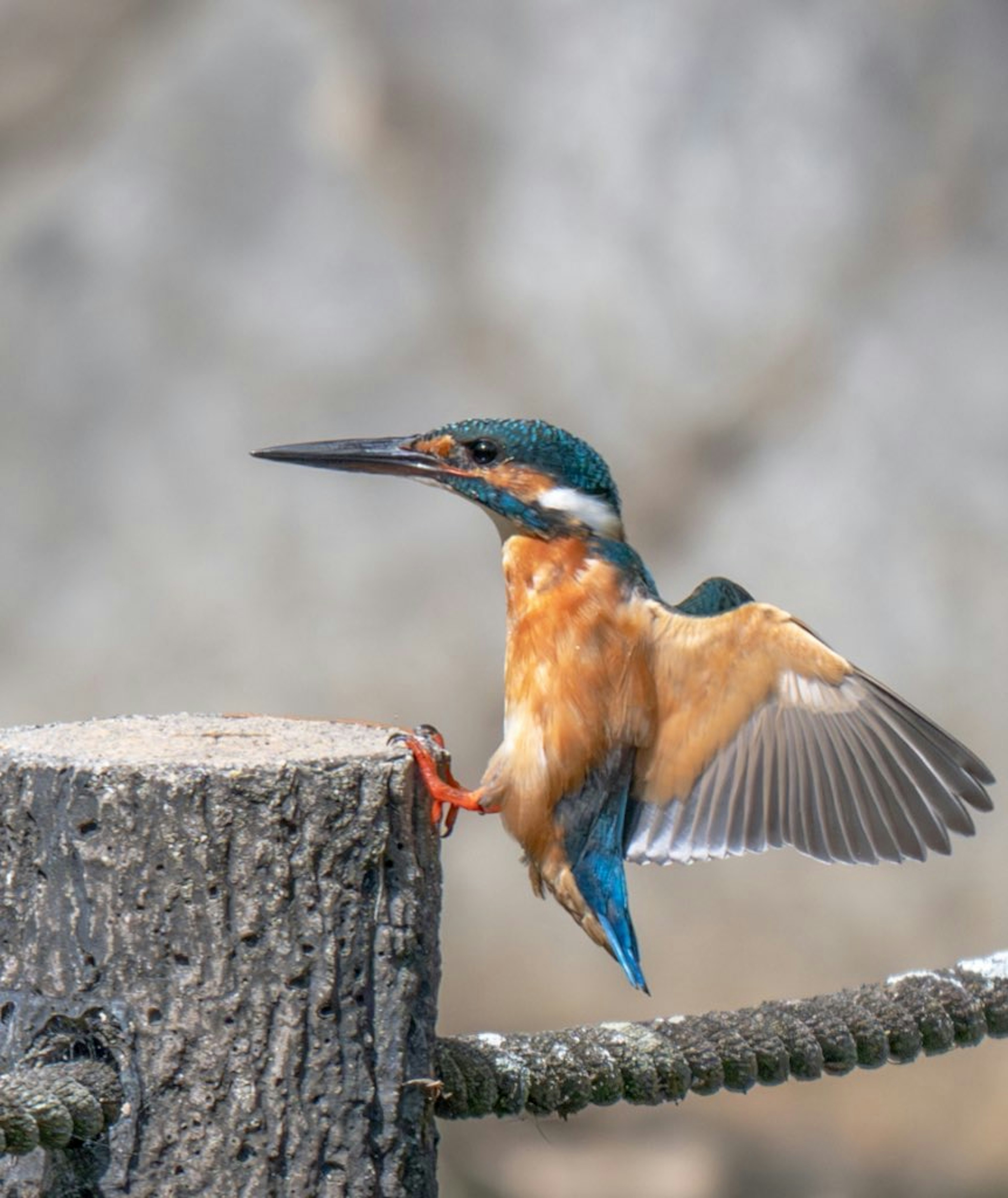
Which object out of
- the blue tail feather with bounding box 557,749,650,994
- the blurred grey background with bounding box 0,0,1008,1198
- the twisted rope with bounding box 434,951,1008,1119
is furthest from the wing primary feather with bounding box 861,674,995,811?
the blurred grey background with bounding box 0,0,1008,1198

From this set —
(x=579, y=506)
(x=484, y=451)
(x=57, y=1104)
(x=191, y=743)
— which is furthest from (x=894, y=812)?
(x=57, y=1104)

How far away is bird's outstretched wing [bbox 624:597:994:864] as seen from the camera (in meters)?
1.81

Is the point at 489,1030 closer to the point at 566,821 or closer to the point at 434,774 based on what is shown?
the point at 566,821

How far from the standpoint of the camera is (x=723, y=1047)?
5.18ft

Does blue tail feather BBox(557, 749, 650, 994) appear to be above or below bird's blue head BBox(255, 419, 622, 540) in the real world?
below

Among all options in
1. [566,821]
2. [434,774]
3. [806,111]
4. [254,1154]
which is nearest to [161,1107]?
[254,1154]

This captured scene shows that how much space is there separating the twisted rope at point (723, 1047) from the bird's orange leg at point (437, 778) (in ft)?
0.65

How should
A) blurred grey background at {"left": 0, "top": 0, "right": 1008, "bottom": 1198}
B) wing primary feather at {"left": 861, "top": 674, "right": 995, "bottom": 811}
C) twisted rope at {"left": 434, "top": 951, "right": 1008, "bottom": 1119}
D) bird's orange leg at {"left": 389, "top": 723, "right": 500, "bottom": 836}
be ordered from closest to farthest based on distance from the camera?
1. bird's orange leg at {"left": 389, "top": 723, "right": 500, "bottom": 836}
2. twisted rope at {"left": 434, "top": 951, "right": 1008, "bottom": 1119}
3. wing primary feather at {"left": 861, "top": 674, "right": 995, "bottom": 811}
4. blurred grey background at {"left": 0, "top": 0, "right": 1008, "bottom": 1198}

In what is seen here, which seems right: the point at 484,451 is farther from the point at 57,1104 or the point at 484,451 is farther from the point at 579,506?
the point at 57,1104

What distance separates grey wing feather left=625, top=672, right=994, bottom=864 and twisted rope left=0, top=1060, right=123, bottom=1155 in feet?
2.57

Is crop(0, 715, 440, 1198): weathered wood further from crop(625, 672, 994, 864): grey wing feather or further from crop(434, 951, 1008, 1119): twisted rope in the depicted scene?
crop(625, 672, 994, 864): grey wing feather

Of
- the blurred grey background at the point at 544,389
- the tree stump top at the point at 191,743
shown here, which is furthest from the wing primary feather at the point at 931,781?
the blurred grey background at the point at 544,389

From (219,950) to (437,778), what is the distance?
0.25 metres

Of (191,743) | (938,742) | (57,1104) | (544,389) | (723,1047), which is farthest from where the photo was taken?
(544,389)
